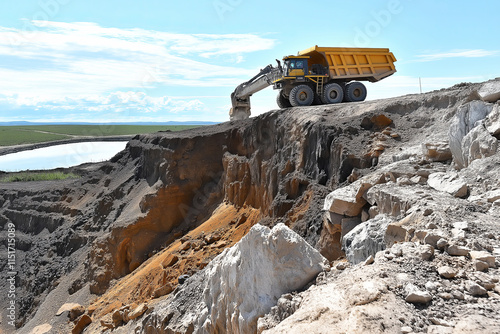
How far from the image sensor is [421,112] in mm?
12188

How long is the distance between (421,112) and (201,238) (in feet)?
29.3

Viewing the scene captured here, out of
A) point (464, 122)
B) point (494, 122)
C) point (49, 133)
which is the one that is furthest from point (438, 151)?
point (49, 133)

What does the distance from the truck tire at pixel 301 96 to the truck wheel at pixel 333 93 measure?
0.60 metres

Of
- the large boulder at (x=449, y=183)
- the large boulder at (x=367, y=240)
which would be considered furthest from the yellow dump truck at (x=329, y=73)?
the large boulder at (x=367, y=240)

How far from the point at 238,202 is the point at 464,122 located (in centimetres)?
1073

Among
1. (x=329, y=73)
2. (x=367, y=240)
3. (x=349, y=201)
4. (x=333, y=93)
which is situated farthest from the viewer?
(x=333, y=93)

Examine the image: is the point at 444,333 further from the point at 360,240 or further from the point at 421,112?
the point at 421,112

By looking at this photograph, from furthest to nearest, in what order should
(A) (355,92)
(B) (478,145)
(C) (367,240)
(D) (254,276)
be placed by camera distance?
(A) (355,92) < (B) (478,145) < (C) (367,240) < (D) (254,276)

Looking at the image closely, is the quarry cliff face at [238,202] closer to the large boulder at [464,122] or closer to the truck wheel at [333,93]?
the large boulder at [464,122]

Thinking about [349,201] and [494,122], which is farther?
[349,201]

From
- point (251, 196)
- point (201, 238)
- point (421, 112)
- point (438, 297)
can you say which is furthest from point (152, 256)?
point (438, 297)

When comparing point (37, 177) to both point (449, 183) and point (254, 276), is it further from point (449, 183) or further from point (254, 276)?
point (449, 183)

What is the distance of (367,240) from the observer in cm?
721

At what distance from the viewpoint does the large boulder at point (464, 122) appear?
868 centimetres
